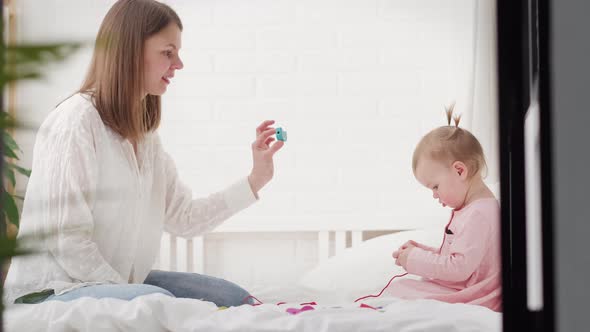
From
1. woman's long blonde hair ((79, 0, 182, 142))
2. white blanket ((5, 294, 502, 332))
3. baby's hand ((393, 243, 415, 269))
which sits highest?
woman's long blonde hair ((79, 0, 182, 142))

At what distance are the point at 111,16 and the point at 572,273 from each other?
3.43 feet

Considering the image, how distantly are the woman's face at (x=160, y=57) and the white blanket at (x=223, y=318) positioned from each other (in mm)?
610

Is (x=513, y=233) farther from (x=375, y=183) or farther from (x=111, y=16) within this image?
(x=375, y=183)

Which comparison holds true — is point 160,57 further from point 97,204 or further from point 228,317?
point 228,317

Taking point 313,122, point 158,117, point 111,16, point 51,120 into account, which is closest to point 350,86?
point 313,122

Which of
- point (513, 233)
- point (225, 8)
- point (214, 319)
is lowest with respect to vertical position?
point (214, 319)

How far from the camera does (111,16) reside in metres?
1.33

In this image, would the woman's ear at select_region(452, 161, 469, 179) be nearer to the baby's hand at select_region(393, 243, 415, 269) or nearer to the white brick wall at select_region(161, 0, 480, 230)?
the baby's hand at select_region(393, 243, 415, 269)

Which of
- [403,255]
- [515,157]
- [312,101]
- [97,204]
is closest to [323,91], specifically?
[312,101]

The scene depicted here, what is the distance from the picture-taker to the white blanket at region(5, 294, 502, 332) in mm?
777

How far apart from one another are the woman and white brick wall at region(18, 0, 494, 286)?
430 mm

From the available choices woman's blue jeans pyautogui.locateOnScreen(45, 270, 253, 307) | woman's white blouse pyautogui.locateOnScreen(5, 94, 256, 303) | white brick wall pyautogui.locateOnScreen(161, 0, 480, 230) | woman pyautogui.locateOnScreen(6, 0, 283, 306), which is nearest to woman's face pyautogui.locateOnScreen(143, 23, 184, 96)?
woman pyautogui.locateOnScreen(6, 0, 283, 306)

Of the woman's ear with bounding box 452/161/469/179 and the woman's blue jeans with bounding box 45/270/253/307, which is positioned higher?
the woman's ear with bounding box 452/161/469/179

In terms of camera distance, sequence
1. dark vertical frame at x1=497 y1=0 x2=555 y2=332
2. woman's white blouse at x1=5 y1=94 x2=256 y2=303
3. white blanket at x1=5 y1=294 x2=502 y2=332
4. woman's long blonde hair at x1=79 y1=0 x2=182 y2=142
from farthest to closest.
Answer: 1. woman's long blonde hair at x1=79 y1=0 x2=182 y2=142
2. woman's white blouse at x1=5 y1=94 x2=256 y2=303
3. white blanket at x1=5 y1=294 x2=502 y2=332
4. dark vertical frame at x1=497 y1=0 x2=555 y2=332
